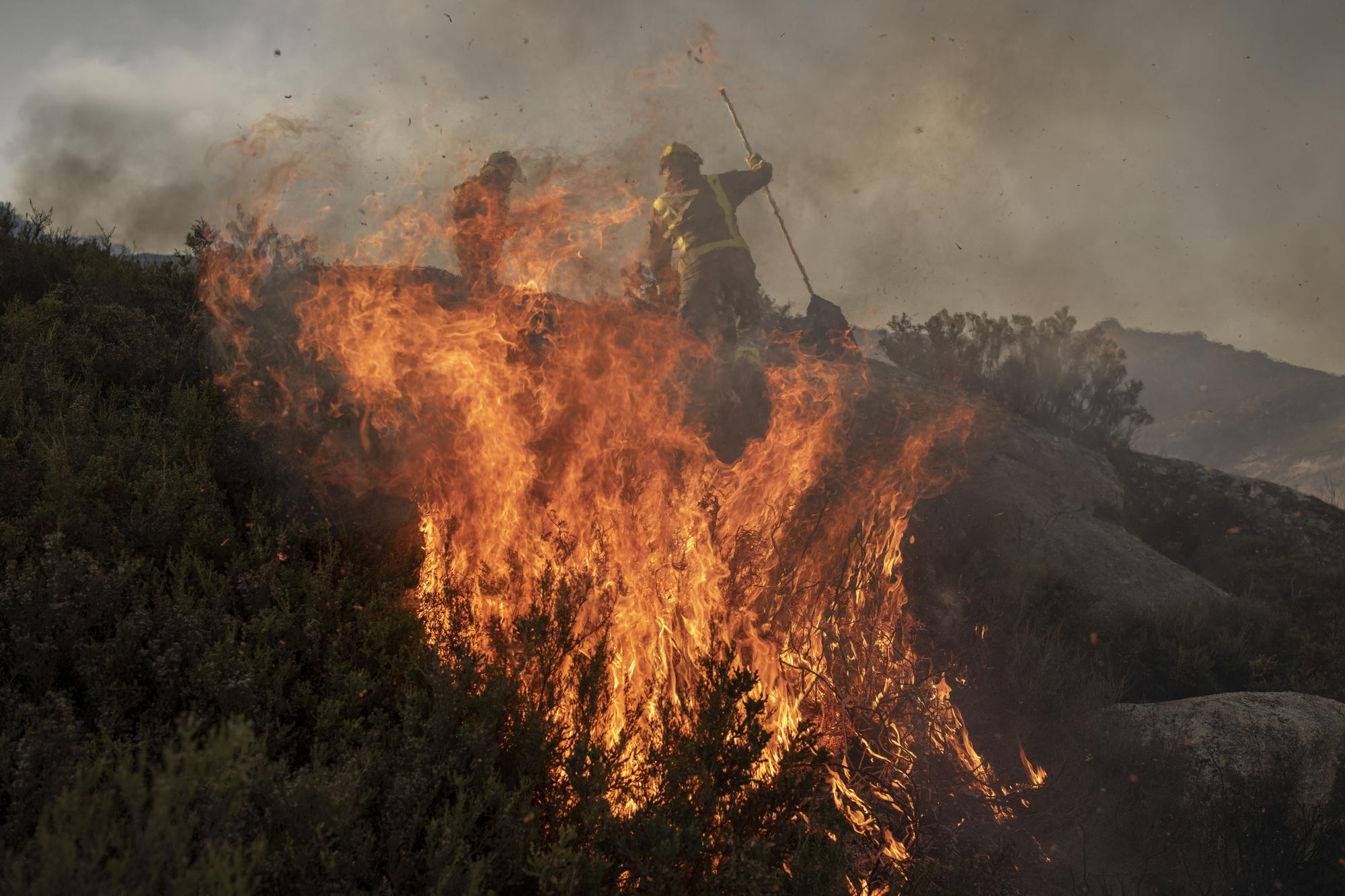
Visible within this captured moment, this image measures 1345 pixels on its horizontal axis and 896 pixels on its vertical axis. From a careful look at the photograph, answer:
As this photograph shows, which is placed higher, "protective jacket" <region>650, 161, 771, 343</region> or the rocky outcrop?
"protective jacket" <region>650, 161, 771, 343</region>

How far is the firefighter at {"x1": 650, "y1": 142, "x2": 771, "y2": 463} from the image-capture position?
9.61 metres

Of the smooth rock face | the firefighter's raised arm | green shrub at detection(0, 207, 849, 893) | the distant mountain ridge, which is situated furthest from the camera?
the distant mountain ridge

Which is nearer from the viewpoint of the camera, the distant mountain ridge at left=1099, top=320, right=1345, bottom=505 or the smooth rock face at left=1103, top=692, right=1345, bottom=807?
the smooth rock face at left=1103, top=692, right=1345, bottom=807

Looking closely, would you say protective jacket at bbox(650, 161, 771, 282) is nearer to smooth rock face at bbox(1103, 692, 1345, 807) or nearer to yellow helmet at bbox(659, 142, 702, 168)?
yellow helmet at bbox(659, 142, 702, 168)

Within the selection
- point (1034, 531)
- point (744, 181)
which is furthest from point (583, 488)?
point (1034, 531)

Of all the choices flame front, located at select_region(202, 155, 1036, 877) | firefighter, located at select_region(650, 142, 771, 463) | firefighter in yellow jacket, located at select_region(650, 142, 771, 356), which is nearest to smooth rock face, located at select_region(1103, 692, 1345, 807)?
flame front, located at select_region(202, 155, 1036, 877)

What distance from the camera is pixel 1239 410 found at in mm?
82375

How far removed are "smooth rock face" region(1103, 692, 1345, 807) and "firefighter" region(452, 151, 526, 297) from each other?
713 cm

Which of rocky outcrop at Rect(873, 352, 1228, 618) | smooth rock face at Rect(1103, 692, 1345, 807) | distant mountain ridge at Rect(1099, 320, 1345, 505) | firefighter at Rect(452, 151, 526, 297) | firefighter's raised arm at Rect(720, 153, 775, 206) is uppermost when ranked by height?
distant mountain ridge at Rect(1099, 320, 1345, 505)

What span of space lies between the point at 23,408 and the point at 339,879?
491cm

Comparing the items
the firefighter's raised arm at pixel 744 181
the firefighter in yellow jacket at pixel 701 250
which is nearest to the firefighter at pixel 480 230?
the firefighter in yellow jacket at pixel 701 250

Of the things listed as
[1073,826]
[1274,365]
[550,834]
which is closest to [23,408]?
[550,834]

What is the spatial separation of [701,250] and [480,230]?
14.6 feet

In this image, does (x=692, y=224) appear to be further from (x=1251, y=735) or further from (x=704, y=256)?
(x=1251, y=735)
